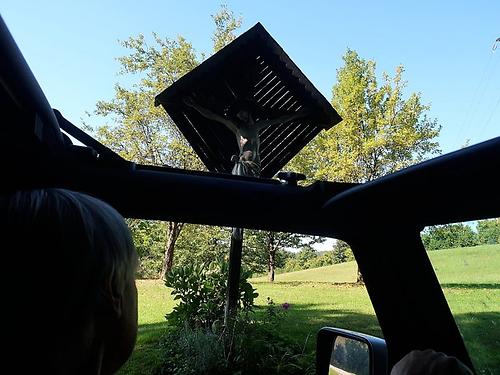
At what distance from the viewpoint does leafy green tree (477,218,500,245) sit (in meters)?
1.13

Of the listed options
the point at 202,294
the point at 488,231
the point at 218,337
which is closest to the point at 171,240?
the point at 202,294

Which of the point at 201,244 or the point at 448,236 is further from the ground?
the point at 201,244

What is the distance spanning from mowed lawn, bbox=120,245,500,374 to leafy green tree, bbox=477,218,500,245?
21 mm

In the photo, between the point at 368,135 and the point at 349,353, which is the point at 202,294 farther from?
the point at 368,135

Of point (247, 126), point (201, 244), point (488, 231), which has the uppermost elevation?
point (201, 244)

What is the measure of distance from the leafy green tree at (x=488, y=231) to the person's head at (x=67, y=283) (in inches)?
36.6

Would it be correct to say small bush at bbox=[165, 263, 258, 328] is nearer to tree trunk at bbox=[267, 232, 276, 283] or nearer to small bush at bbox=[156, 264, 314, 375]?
small bush at bbox=[156, 264, 314, 375]

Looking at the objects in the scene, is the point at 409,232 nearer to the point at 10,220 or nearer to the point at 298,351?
the point at 10,220

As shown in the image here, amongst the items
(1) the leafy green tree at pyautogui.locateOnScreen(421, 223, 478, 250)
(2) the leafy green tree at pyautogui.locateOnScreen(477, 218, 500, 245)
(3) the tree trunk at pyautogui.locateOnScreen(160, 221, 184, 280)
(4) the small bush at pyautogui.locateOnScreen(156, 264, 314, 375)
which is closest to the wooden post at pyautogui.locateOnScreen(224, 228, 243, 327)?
(4) the small bush at pyautogui.locateOnScreen(156, 264, 314, 375)

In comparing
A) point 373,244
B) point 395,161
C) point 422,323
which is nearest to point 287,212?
point 373,244

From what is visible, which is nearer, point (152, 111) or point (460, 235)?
point (460, 235)

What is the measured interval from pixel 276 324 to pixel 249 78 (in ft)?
11.1

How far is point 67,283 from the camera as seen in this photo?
0.55 metres

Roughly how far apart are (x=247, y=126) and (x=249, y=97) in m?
0.43
